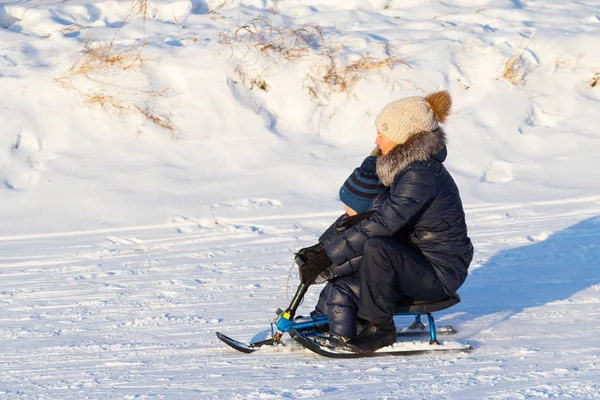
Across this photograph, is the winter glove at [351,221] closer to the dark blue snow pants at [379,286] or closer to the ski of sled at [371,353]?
the dark blue snow pants at [379,286]

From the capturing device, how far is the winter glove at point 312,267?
160 inches

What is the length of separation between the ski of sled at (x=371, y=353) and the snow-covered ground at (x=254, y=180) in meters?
0.05

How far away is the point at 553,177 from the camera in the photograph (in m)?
7.48

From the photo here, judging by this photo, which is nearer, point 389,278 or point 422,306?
point 389,278

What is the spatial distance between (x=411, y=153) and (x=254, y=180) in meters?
3.65

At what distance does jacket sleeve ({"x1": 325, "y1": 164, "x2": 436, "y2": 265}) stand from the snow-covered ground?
63cm

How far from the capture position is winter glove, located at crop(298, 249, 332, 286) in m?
4.07

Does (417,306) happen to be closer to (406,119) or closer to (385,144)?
(385,144)

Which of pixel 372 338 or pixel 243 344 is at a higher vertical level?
pixel 372 338

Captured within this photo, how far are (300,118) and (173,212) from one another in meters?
2.14

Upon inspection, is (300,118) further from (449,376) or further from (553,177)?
(449,376)

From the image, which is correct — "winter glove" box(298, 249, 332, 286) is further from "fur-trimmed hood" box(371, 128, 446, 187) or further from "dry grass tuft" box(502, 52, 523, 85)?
"dry grass tuft" box(502, 52, 523, 85)

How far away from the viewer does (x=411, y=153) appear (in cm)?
399

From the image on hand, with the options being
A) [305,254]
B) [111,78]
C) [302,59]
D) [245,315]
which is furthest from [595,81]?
[305,254]
